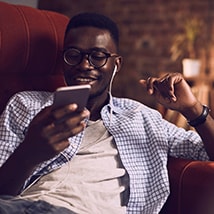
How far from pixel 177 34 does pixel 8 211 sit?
2763 mm

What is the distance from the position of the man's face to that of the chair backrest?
0.11m

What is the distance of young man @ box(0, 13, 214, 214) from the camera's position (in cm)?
128

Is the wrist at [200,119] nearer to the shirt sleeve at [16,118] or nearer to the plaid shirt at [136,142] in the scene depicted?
the plaid shirt at [136,142]

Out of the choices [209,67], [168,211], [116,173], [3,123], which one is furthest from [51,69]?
[209,67]

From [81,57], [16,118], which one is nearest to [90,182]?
[16,118]

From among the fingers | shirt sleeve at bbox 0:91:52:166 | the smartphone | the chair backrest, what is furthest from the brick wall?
the smartphone

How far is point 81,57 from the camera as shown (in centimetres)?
142

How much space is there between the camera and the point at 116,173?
1.35m

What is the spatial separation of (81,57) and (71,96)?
47cm

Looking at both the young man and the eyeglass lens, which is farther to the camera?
the eyeglass lens

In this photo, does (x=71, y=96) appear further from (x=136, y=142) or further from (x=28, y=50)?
(x=28, y=50)

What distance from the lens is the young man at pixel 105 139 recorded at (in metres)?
1.28

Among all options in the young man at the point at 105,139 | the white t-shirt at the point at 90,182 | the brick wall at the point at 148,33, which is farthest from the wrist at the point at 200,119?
the brick wall at the point at 148,33

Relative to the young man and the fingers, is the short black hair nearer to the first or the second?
the young man
